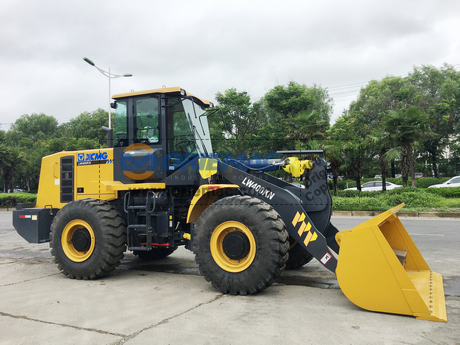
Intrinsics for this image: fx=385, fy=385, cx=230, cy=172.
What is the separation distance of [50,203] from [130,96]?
291cm

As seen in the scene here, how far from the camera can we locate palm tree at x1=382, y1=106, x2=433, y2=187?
2000 centimetres

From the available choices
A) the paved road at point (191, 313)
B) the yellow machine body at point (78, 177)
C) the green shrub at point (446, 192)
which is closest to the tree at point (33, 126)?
the green shrub at point (446, 192)

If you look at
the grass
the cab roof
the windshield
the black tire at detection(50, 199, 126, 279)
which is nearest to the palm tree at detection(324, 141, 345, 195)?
the grass

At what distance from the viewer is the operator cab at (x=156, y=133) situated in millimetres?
6551

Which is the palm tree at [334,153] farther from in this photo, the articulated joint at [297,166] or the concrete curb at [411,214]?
the articulated joint at [297,166]

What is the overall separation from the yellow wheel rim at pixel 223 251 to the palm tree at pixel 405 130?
1721cm

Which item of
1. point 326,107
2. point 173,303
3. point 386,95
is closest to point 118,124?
point 173,303

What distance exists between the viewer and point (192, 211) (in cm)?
606

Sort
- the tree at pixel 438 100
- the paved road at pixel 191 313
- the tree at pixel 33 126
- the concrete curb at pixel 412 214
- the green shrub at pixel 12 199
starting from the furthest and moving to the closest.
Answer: the tree at pixel 33 126 < the tree at pixel 438 100 < the green shrub at pixel 12 199 < the concrete curb at pixel 412 214 < the paved road at pixel 191 313

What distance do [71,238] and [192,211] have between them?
2306 millimetres

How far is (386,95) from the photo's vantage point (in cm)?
4281

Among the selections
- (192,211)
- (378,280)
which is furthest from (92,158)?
(378,280)

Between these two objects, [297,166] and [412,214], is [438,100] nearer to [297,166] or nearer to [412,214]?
[412,214]

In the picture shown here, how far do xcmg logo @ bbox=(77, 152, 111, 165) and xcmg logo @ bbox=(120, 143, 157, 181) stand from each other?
1.52 feet
